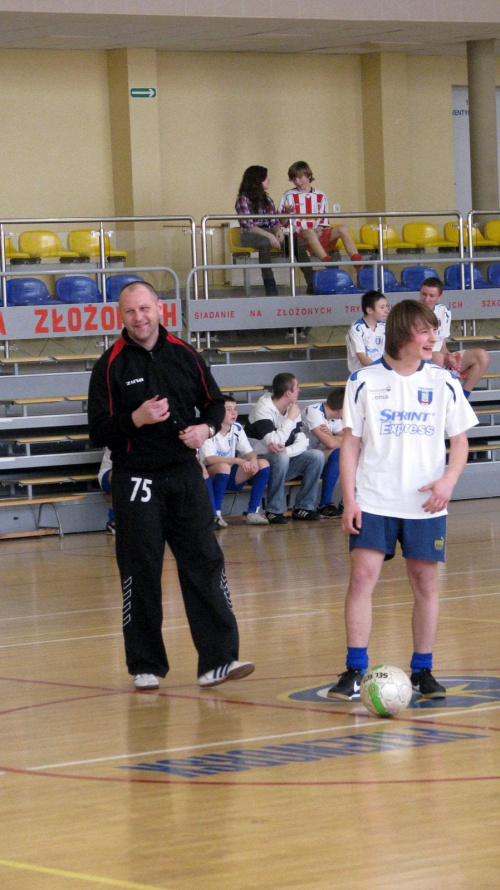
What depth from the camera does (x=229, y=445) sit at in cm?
1438

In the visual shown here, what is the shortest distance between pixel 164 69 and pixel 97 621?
496 inches

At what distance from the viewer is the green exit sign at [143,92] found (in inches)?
752

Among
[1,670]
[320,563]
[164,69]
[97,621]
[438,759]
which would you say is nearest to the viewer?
[438,759]

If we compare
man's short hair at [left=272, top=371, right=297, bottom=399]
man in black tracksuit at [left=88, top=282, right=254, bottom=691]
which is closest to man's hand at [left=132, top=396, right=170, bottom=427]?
man in black tracksuit at [left=88, top=282, right=254, bottom=691]

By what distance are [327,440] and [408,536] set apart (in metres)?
9.20

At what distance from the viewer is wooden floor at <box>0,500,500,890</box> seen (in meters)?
3.64

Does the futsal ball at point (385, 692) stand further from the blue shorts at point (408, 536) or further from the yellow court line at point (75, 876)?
the yellow court line at point (75, 876)

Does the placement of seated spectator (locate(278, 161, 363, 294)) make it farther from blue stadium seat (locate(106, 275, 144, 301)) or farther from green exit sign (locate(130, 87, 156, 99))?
green exit sign (locate(130, 87, 156, 99))

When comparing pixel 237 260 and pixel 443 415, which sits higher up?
pixel 237 260

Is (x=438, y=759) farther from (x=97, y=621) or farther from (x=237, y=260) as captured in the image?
(x=237, y=260)

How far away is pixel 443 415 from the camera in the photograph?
5.87 meters

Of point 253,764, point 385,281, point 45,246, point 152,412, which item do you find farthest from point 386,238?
point 253,764

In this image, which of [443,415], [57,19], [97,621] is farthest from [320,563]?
[57,19]

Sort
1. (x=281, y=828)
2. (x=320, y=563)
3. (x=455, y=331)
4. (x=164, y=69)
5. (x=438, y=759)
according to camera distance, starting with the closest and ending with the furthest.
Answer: (x=281, y=828), (x=438, y=759), (x=320, y=563), (x=455, y=331), (x=164, y=69)
